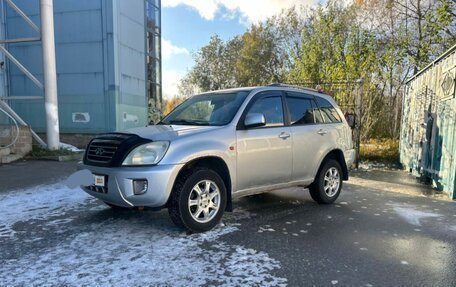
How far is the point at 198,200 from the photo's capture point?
407cm

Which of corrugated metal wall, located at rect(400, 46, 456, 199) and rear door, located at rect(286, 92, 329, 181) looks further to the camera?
corrugated metal wall, located at rect(400, 46, 456, 199)

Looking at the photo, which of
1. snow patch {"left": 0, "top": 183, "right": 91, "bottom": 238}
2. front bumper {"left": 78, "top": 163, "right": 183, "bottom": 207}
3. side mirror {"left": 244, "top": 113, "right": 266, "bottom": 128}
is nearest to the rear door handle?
side mirror {"left": 244, "top": 113, "right": 266, "bottom": 128}

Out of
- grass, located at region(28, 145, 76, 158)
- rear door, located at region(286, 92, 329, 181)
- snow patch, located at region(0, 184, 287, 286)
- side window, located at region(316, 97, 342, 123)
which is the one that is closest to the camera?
snow patch, located at region(0, 184, 287, 286)

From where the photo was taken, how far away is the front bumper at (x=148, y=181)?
147 inches

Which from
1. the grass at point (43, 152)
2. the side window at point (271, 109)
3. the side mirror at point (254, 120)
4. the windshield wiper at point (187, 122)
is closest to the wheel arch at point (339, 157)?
the side window at point (271, 109)

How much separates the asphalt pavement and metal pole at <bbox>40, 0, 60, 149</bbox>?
575 cm

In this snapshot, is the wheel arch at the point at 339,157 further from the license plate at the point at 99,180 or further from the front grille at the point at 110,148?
the license plate at the point at 99,180

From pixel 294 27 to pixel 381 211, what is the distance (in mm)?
21630

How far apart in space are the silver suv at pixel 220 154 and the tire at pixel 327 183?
0.05ft

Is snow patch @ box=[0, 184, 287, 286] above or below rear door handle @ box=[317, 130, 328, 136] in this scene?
below

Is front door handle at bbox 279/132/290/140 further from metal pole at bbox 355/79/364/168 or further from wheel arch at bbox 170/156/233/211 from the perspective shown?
metal pole at bbox 355/79/364/168

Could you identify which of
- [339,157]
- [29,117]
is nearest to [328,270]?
[339,157]

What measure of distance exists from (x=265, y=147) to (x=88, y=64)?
11594 millimetres

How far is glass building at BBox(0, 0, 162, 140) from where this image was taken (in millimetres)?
13820
